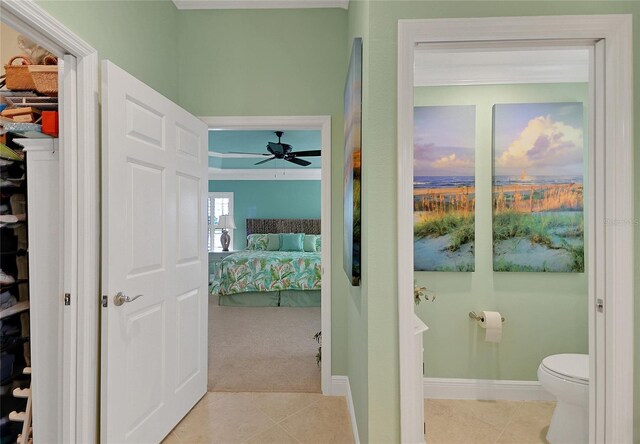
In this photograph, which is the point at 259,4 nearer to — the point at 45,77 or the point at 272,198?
the point at 45,77

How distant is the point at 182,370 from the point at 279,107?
1900 mm

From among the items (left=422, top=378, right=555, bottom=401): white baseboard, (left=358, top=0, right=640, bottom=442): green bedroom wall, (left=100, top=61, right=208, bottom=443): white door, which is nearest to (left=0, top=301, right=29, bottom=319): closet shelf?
(left=100, top=61, right=208, bottom=443): white door

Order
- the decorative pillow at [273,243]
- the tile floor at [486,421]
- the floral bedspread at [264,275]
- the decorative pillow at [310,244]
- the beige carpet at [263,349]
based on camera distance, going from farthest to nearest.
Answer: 1. the decorative pillow at [273,243]
2. the decorative pillow at [310,244]
3. the floral bedspread at [264,275]
4. the beige carpet at [263,349]
5. the tile floor at [486,421]

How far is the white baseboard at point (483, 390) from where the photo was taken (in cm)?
211

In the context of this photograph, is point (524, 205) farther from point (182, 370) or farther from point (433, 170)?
point (182, 370)

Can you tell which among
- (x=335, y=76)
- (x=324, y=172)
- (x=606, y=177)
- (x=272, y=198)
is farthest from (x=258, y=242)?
(x=606, y=177)

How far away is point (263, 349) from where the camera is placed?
11.2 feet

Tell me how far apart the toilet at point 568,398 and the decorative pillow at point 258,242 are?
5570 millimetres

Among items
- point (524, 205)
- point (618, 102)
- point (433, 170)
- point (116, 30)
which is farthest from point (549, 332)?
point (116, 30)

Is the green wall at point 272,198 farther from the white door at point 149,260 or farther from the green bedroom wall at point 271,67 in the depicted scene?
the white door at point 149,260

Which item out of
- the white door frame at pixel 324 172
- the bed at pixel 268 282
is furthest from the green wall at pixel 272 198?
the white door frame at pixel 324 172

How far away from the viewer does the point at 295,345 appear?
3.54m

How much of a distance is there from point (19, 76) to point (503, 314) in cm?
297

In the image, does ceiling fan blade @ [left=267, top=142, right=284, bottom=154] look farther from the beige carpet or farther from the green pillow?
the beige carpet
